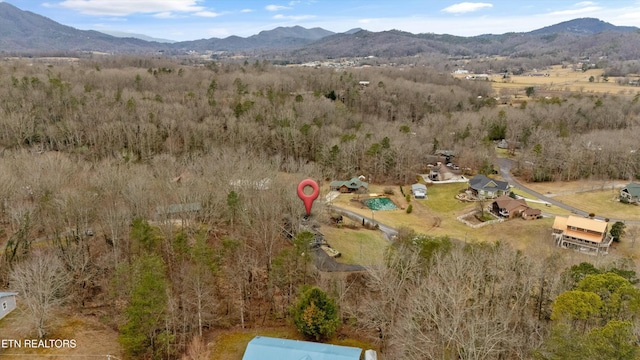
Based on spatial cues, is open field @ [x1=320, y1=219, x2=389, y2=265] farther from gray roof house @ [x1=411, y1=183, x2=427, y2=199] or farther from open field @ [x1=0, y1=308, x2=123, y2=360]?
open field @ [x1=0, y1=308, x2=123, y2=360]

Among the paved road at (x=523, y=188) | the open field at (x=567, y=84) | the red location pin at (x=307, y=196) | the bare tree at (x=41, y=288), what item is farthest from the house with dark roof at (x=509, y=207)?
the open field at (x=567, y=84)

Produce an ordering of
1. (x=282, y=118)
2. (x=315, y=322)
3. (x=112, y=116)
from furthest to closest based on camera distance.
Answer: (x=282, y=118), (x=112, y=116), (x=315, y=322)

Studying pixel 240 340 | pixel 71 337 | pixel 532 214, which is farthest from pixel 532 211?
pixel 71 337

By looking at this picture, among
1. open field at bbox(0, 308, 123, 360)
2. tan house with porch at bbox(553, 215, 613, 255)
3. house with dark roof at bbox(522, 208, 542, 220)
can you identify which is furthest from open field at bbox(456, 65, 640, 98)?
open field at bbox(0, 308, 123, 360)

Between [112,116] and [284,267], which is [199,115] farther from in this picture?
[284,267]

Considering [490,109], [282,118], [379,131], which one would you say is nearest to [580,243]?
[379,131]

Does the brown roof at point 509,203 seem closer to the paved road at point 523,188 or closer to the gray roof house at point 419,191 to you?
the paved road at point 523,188

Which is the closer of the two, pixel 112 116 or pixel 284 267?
pixel 284 267
